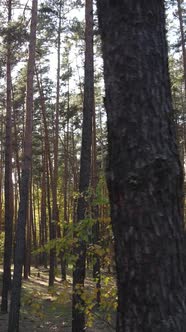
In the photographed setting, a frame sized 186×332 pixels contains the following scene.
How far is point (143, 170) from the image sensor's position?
1775mm

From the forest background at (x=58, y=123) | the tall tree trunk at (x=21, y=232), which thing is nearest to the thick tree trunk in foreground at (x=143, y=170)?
the forest background at (x=58, y=123)

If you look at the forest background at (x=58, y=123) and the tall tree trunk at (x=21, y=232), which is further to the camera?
the tall tree trunk at (x=21, y=232)

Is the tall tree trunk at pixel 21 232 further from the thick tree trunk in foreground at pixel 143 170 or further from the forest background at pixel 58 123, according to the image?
the thick tree trunk in foreground at pixel 143 170

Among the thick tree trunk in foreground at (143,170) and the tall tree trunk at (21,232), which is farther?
the tall tree trunk at (21,232)

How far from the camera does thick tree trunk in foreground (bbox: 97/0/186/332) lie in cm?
171

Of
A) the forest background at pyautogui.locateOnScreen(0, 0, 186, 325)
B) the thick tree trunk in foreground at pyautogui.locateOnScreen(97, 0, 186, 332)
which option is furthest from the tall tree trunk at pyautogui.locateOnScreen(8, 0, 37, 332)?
the thick tree trunk in foreground at pyautogui.locateOnScreen(97, 0, 186, 332)

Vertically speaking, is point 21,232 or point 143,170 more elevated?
point 143,170

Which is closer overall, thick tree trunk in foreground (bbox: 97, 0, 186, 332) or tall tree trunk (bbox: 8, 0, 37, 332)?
thick tree trunk in foreground (bbox: 97, 0, 186, 332)

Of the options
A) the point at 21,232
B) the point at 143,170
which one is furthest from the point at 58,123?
the point at 143,170

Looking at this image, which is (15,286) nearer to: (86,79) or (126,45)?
(86,79)

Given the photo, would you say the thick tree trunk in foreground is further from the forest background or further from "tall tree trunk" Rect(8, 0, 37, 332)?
"tall tree trunk" Rect(8, 0, 37, 332)

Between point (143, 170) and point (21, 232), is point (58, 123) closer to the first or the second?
point (21, 232)

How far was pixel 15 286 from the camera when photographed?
12344 millimetres

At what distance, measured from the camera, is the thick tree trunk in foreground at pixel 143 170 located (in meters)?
1.71
